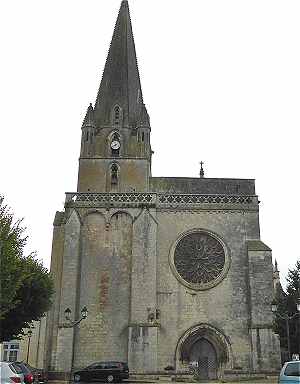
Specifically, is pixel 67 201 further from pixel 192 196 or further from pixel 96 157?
pixel 192 196

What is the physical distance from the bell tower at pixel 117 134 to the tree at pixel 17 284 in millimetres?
10153

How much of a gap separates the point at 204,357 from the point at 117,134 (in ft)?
50.3

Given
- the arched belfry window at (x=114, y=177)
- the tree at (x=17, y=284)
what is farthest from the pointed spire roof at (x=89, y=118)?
the tree at (x=17, y=284)

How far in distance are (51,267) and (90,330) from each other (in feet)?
14.4

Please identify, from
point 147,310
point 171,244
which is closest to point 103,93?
point 171,244

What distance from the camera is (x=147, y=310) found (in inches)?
1062

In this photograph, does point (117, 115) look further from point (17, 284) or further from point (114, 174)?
point (17, 284)

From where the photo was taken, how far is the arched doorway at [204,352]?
88.9ft

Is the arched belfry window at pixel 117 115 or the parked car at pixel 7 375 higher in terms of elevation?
the arched belfry window at pixel 117 115

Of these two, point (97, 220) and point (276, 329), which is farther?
point (97, 220)

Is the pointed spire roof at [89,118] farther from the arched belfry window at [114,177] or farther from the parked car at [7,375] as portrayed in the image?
the parked car at [7,375]

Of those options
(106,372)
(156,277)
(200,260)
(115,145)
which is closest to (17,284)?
(106,372)

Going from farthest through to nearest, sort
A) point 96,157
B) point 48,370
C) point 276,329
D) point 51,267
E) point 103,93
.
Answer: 1. point 103,93
2. point 96,157
3. point 51,267
4. point 48,370
5. point 276,329

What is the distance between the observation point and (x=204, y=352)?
2816 centimetres
